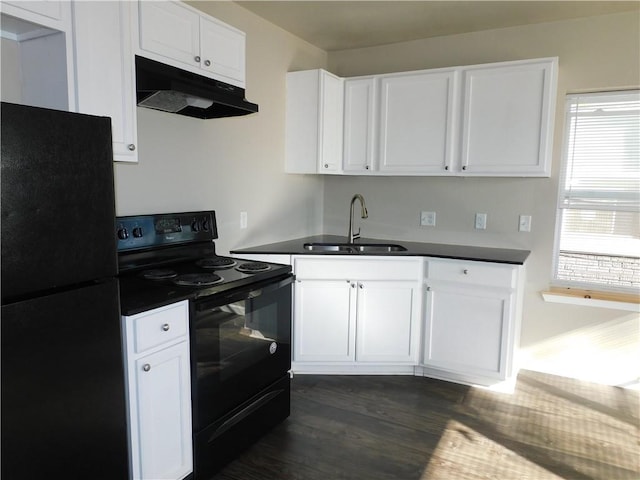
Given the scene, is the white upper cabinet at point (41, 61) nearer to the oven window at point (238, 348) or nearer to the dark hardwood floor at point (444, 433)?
Answer: the oven window at point (238, 348)

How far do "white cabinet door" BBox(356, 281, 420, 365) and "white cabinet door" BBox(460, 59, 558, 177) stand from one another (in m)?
0.98

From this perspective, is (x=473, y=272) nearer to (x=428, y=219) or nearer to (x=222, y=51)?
(x=428, y=219)

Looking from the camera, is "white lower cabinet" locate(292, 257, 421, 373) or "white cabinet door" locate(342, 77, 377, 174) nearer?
"white lower cabinet" locate(292, 257, 421, 373)

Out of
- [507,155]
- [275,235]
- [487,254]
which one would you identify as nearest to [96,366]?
[275,235]

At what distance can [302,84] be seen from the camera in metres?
3.35

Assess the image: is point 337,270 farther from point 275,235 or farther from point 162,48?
point 162,48

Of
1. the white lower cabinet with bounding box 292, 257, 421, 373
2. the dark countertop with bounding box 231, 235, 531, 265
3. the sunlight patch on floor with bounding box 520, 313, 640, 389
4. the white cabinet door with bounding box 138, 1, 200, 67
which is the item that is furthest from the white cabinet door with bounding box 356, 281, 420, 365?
the white cabinet door with bounding box 138, 1, 200, 67

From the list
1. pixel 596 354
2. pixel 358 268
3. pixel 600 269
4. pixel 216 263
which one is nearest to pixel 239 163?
pixel 216 263

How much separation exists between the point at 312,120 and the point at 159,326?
2060 mm

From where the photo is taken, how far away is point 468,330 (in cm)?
301

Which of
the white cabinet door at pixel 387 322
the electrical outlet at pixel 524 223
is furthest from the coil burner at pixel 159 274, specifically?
the electrical outlet at pixel 524 223

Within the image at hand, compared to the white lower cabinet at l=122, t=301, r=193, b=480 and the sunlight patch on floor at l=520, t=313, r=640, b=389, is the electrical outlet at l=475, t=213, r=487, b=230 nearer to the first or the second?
the sunlight patch on floor at l=520, t=313, r=640, b=389

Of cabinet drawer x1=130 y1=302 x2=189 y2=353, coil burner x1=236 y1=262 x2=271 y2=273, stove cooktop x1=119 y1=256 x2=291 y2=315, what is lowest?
cabinet drawer x1=130 y1=302 x2=189 y2=353

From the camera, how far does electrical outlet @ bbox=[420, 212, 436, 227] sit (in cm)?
361
